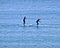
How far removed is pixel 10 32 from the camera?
6131cm

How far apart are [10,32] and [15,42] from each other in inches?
391

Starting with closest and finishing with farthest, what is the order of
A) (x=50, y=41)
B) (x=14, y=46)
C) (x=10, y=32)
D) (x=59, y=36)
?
(x=14, y=46)
(x=50, y=41)
(x=59, y=36)
(x=10, y=32)

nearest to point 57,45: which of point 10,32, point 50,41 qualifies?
point 50,41

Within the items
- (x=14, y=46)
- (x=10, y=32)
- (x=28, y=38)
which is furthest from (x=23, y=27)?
(x=14, y=46)

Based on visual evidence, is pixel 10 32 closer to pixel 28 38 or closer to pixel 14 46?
pixel 28 38

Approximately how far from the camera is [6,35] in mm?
58031

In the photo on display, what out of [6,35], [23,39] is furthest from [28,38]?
[6,35]

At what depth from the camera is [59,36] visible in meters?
Answer: 56.2

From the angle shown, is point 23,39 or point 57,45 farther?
point 23,39

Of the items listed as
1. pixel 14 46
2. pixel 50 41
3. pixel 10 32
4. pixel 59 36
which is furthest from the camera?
pixel 10 32

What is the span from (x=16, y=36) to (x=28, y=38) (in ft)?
10.0

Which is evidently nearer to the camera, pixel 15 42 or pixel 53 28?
pixel 15 42

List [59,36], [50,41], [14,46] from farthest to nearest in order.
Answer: [59,36], [50,41], [14,46]

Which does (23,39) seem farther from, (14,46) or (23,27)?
(23,27)
